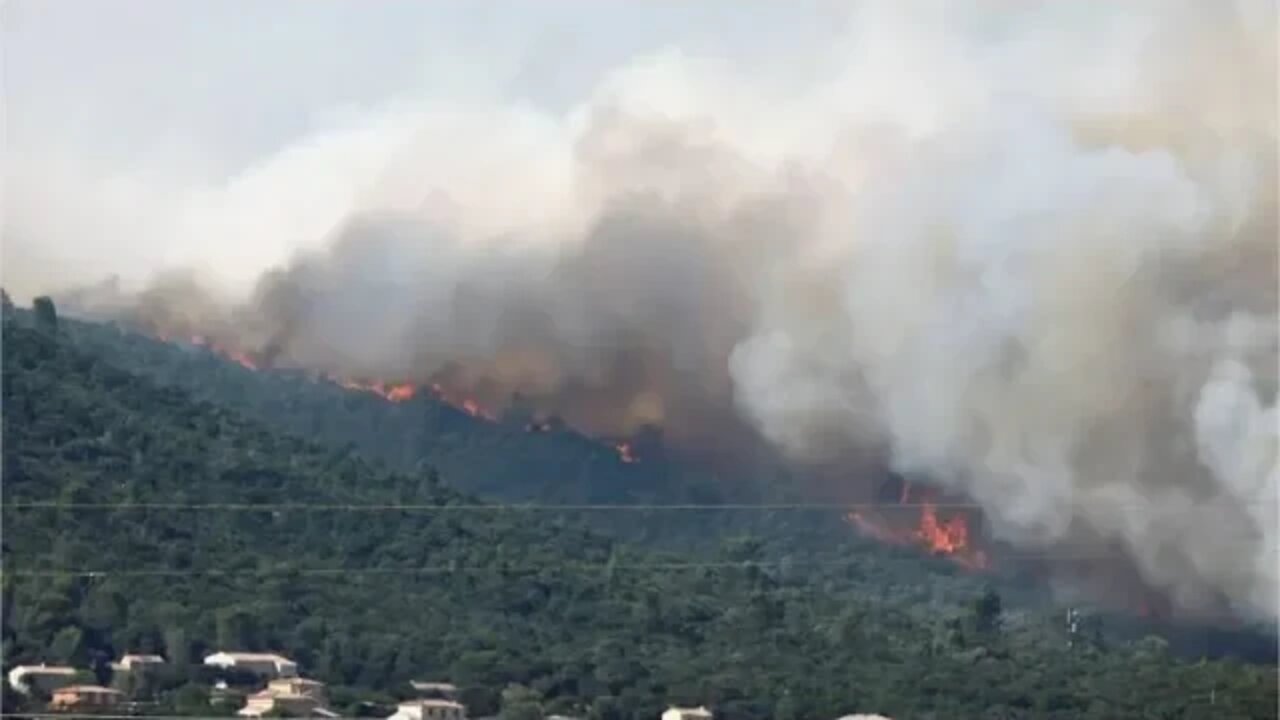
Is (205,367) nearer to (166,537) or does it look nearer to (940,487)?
(166,537)

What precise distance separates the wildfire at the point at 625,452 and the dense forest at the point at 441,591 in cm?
14

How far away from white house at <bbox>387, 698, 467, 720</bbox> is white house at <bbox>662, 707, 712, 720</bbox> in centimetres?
166

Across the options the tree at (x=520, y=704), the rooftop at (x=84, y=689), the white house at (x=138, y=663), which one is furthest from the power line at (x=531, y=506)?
the tree at (x=520, y=704)

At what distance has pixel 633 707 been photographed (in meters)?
22.6

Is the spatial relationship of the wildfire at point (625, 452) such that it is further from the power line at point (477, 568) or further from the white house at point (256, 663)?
the white house at point (256, 663)

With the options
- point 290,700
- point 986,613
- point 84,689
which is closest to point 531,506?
point 290,700

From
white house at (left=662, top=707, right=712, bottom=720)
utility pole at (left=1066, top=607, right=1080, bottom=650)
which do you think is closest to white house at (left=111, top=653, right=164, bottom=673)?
white house at (left=662, top=707, right=712, bottom=720)

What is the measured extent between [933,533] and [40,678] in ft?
25.5

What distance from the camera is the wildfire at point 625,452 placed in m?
25.3

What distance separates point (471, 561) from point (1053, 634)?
199 inches

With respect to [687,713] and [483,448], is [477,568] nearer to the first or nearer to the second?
[483,448]

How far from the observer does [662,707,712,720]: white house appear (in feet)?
72.8

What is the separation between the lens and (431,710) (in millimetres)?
22406

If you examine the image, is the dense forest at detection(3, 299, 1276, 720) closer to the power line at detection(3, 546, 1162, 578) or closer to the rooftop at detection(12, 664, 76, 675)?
the power line at detection(3, 546, 1162, 578)
